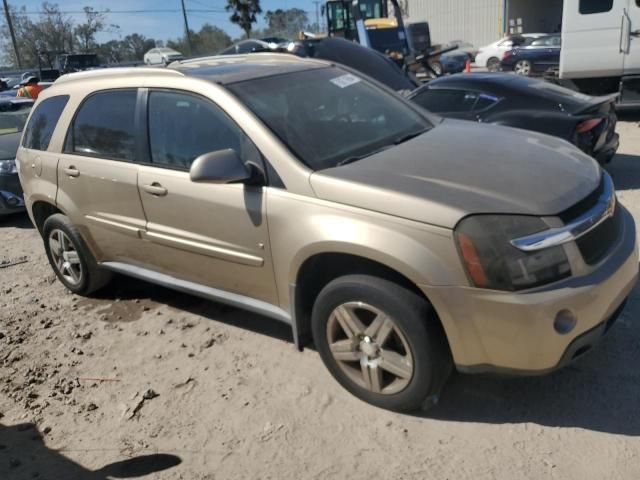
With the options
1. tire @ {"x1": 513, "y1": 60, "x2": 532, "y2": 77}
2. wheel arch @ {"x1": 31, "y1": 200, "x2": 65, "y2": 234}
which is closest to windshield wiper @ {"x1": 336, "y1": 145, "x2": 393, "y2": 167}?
wheel arch @ {"x1": 31, "y1": 200, "x2": 65, "y2": 234}

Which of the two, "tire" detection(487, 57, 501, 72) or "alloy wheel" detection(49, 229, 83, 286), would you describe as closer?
"alloy wheel" detection(49, 229, 83, 286)

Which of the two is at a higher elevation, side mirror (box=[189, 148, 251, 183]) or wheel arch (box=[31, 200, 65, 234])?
side mirror (box=[189, 148, 251, 183])

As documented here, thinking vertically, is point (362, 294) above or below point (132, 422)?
above

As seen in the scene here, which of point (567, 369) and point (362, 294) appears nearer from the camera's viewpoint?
point (362, 294)

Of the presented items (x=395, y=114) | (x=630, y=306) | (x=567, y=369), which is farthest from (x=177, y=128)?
(x=630, y=306)

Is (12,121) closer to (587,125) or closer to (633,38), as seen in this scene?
(587,125)

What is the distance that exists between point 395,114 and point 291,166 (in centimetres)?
117

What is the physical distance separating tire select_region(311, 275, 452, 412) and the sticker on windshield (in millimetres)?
1602

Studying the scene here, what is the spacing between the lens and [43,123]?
489cm

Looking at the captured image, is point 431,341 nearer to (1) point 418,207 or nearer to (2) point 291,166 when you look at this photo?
(1) point 418,207

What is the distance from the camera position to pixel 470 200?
2.74 meters

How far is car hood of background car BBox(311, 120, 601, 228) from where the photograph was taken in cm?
273

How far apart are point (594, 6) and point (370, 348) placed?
32.6ft

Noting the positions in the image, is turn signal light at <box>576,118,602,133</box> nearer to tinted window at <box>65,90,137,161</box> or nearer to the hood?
tinted window at <box>65,90,137,161</box>
